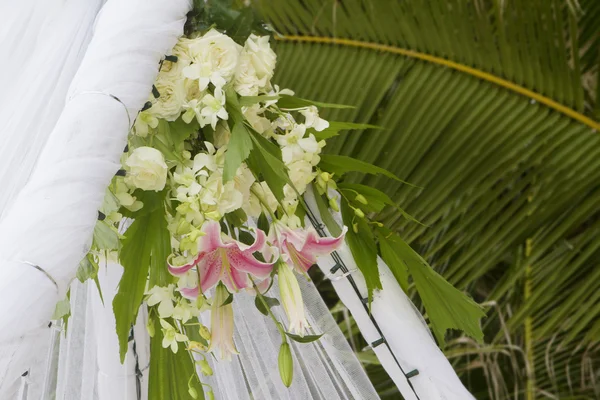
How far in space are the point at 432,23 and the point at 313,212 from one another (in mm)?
876

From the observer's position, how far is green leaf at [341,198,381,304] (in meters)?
0.67

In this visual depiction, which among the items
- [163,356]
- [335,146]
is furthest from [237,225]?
[335,146]

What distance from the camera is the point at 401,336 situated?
2.26ft

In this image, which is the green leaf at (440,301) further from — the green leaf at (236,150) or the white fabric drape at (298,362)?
the green leaf at (236,150)

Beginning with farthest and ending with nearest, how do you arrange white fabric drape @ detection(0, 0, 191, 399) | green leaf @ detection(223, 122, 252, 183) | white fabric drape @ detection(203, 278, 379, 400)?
white fabric drape @ detection(203, 278, 379, 400) < green leaf @ detection(223, 122, 252, 183) < white fabric drape @ detection(0, 0, 191, 399)

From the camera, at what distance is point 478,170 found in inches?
55.0

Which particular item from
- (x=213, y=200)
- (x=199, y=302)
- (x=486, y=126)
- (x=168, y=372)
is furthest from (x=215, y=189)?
(x=486, y=126)

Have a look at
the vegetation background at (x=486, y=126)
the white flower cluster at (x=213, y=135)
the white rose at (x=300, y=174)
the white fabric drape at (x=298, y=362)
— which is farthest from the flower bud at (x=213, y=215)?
the vegetation background at (x=486, y=126)

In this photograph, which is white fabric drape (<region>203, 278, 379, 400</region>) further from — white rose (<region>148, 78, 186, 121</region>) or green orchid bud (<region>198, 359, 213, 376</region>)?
white rose (<region>148, 78, 186, 121</region>)

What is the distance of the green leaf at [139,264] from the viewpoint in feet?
1.96

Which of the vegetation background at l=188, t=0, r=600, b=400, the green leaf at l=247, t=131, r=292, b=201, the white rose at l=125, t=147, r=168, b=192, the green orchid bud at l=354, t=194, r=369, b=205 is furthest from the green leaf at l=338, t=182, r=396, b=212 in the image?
the vegetation background at l=188, t=0, r=600, b=400

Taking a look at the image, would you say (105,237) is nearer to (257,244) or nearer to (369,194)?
(257,244)

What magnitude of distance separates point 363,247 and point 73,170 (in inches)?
13.2

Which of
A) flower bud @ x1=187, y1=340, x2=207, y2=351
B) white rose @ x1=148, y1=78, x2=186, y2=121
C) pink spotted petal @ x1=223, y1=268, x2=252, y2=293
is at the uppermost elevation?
white rose @ x1=148, y1=78, x2=186, y2=121
